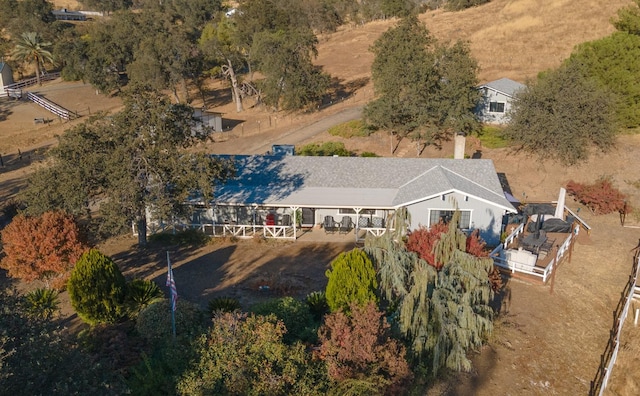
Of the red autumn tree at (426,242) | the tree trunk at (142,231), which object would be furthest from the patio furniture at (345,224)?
the tree trunk at (142,231)

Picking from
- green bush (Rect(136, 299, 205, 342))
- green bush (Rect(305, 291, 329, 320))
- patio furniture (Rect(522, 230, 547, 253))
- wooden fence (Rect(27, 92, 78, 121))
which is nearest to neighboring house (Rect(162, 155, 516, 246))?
patio furniture (Rect(522, 230, 547, 253))

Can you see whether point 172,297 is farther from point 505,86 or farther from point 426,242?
point 505,86

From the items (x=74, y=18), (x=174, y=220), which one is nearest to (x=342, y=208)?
(x=174, y=220)

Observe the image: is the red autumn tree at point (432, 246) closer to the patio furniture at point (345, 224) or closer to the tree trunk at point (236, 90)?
the patio furniture at point (345, 224)

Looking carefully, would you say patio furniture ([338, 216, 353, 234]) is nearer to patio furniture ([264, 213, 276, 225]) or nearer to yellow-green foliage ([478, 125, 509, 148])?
patio furniture ([264, 213, 276, 225])

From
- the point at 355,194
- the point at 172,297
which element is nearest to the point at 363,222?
the point at 355,194

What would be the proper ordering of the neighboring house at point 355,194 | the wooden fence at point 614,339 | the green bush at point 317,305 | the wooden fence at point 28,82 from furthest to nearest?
the wooden fence at point 28,82, the neighboring house at point 355,194, the green bush at point 317,305, the wooden fence at point 614,339
